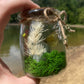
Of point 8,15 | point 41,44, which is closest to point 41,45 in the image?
point 41,44

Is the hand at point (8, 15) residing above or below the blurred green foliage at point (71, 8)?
above

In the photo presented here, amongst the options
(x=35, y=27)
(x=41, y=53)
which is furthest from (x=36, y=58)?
(x=35, y=27)

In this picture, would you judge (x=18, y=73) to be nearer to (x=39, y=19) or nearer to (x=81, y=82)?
(x=81, y=82)

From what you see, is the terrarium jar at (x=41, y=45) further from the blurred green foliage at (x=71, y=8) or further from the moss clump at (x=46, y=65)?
the blurred green foliage at (x=71, y=8)

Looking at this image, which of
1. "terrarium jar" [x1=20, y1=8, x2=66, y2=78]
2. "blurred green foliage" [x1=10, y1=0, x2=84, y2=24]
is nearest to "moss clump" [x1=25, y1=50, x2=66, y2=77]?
"terrarium jar" [x1=20, y1=8, x2=66, y2=78]

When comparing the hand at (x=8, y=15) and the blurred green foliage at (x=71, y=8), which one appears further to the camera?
the blurred green foliage at (x=71, y=8)

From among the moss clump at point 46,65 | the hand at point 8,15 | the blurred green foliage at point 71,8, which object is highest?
the hand at point 8,15

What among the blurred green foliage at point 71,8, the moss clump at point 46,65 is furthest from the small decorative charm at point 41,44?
the blurred green foliage at point 71,8

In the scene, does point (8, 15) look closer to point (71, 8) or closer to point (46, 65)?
point (46, 65)
